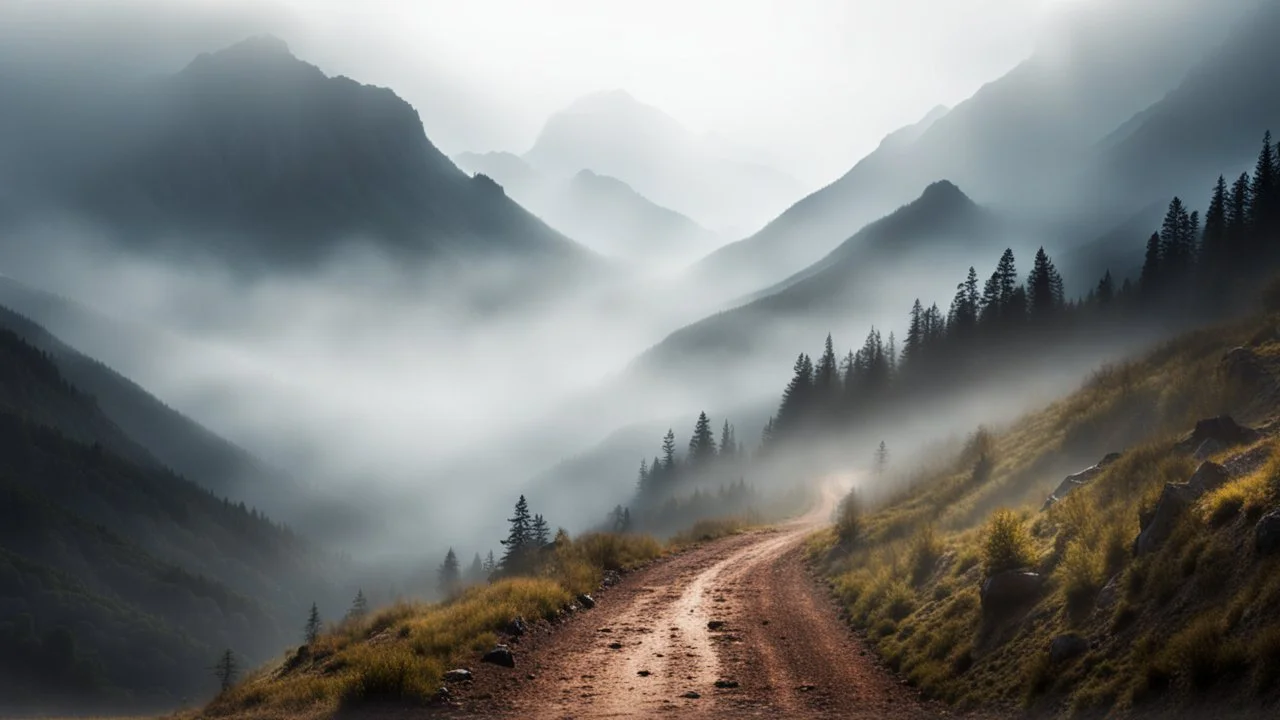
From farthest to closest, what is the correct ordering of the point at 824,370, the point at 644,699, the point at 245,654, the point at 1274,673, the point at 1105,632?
the point at 245,654 → the point at 824,370 → the point at 644,699 → the point at 1105,632 → the point at 1274,673

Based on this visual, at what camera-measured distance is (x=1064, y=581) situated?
521 inches

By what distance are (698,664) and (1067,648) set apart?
716cm

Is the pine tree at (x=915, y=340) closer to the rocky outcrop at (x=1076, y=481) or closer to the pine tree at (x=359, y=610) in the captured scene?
the pine tree at (x=359, y=610)

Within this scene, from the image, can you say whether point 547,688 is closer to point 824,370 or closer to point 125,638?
point 824,370

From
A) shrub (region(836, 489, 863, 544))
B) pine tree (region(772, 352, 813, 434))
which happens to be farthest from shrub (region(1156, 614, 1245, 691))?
pine tree (region(772, 352, 813, 434))

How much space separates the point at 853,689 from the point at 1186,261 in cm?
8652

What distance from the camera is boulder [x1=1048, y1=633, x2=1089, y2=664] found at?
11.1 metres

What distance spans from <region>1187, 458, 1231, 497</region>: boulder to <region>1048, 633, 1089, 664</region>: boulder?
3.60 metres

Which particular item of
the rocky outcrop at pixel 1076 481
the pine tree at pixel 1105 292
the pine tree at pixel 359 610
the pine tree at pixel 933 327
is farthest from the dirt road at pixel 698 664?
the pine tree at pixel 1105 292

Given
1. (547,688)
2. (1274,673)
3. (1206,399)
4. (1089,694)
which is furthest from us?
(1206,399)

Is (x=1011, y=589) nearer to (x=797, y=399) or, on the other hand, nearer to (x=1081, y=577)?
(x=1081, y=577)

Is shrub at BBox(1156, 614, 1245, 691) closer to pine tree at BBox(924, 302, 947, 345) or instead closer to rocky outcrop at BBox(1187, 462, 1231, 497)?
rocky outcrop at BBox(1187, 462, 1231, 497)

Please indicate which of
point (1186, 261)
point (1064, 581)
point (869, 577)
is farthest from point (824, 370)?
point (1064, 581)

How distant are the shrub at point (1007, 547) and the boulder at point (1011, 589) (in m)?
0.43
